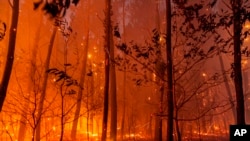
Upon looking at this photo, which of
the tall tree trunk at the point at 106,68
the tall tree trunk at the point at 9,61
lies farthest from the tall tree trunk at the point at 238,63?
the tall tree trunk at the point at 9,61

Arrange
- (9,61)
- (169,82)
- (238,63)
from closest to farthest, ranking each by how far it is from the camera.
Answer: (9,61) < (169,82) < (238,63)

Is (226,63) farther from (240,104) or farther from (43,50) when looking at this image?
(240,104)

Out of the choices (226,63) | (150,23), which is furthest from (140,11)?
(226,63)

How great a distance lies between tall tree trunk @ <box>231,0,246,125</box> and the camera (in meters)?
11.3

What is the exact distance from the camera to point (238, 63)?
11539mm

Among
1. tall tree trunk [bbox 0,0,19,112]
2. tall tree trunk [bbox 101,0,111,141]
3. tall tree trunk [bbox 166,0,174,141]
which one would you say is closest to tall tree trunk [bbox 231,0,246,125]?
tall tree trunk [bbox 166,0,174,141]

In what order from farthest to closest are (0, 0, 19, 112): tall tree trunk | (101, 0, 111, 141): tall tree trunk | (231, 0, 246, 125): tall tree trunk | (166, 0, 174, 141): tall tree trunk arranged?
(101, 0, 111, 141): tall tree trunk
(231, 0, 246, 125): tall tree trunk
(166, 0, 174, 141): tall tree trunk
(0, 0, 19, 112): tall tree trunk

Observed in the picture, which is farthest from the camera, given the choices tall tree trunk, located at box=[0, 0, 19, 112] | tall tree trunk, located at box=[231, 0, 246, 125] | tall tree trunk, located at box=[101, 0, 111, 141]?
tall tree trunk, located at box=[101, 0, 111, 141]

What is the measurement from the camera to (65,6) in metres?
4.48

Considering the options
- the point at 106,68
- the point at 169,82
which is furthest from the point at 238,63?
the point at 106,68

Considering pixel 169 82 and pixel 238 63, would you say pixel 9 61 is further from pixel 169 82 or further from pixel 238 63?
pixel 238 63

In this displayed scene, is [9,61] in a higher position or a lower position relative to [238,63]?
lower

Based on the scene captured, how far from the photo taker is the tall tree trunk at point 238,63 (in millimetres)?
11344

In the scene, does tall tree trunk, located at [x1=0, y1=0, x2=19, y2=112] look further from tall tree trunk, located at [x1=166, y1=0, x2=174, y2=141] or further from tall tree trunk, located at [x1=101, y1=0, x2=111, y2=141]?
tall tree trunk, located at [x1=101, y1=0, x2=111, y2=141]
